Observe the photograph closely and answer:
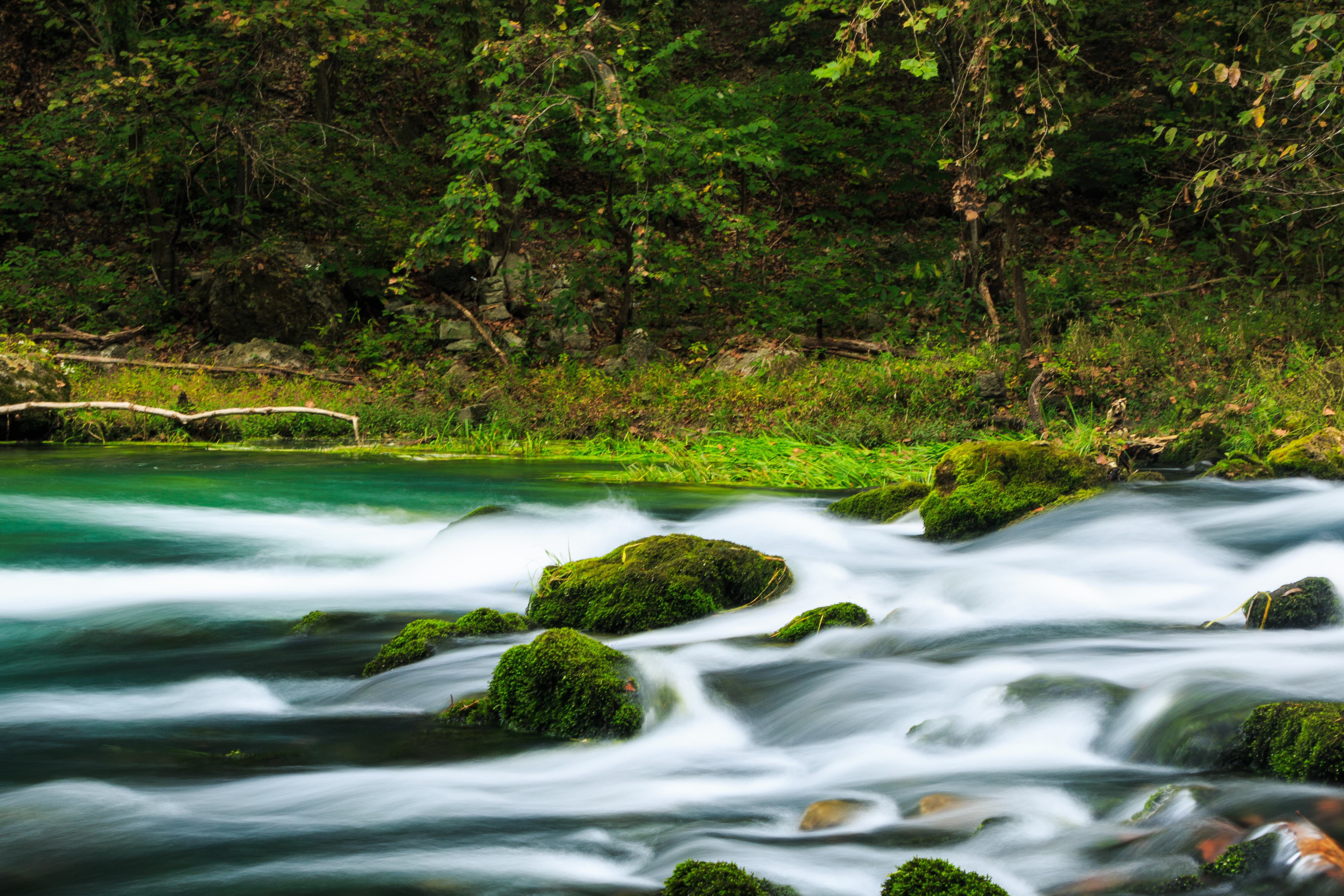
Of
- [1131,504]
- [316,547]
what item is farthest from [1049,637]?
[316,547]

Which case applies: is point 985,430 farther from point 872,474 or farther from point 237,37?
point 237,37

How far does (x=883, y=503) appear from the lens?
7371mm

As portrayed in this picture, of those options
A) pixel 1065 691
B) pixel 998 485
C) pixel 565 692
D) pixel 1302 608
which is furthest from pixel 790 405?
pixel 565 692

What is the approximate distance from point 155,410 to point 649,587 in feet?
29.8

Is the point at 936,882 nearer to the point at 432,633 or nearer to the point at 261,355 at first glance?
the point at 432,633

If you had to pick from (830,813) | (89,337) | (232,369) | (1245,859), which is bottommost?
(830,813)

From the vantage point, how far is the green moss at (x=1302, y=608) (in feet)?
14.0

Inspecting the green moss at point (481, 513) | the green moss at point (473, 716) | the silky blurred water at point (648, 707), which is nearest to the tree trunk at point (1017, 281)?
the silky blurred water at point (648, 707)

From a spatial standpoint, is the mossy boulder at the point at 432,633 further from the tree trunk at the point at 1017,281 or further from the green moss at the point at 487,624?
the tree trunk at the point at 1017,281

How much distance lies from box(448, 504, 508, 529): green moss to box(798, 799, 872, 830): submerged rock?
13.6 ft

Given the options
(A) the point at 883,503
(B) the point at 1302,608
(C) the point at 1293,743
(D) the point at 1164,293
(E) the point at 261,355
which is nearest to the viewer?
(C) the point at 1293,743

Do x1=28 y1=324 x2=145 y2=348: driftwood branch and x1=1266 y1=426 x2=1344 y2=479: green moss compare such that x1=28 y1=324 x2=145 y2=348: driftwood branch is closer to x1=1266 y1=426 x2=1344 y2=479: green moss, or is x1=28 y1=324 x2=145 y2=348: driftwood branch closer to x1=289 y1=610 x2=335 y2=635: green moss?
x1=289 y1=610 x2=335 y2=635: green moss

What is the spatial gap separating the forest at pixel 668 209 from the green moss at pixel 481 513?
5102 mm

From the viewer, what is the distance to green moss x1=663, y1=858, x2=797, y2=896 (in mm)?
2359
